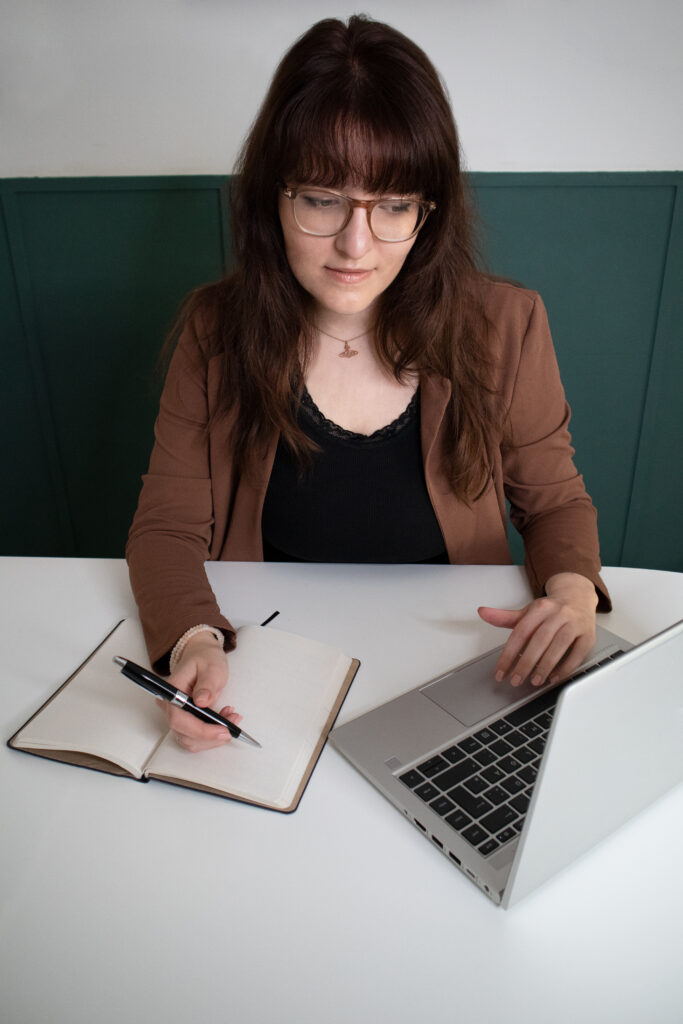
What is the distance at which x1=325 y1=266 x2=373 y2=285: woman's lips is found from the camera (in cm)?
100

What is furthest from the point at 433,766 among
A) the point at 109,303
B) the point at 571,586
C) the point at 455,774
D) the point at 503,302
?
the point at 109,303

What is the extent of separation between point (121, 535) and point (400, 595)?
1501 millimetres

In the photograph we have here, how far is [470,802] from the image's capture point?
655 millimetres

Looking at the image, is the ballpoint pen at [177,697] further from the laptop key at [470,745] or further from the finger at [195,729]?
the laptop key at [470,745]

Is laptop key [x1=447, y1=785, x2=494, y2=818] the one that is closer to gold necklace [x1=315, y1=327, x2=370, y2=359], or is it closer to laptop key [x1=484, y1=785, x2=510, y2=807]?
laptop key [x1=484, y1=785, x2=510, y2=807]

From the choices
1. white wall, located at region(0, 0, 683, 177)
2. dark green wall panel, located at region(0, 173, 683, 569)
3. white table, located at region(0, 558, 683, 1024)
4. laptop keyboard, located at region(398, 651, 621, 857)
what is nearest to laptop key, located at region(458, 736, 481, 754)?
laptop keyboard, located at region(398, 651, 621, 857)

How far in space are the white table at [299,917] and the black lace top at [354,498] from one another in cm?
52

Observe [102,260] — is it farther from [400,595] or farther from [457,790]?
[457,790]

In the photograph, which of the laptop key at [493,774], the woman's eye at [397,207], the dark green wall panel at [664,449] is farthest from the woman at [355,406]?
the dark green wall panel at [664,449]

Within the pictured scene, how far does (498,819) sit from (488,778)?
0.05 m

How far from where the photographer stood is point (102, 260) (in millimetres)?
1884

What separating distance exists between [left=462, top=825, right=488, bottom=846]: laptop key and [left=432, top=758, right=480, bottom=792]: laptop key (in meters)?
0.05

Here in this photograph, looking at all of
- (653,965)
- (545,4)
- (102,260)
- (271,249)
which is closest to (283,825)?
(653,965)

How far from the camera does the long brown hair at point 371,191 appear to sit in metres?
0.90
